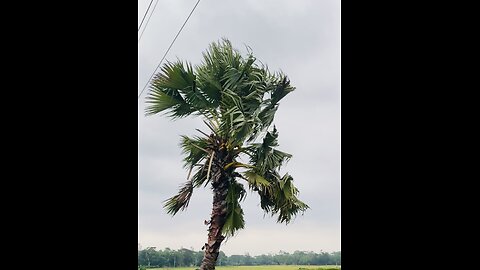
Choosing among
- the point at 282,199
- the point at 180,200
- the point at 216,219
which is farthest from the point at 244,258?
the point at 180,200

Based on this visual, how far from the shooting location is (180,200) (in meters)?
3.87

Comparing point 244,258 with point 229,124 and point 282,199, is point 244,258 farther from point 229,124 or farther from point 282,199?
point 229,124

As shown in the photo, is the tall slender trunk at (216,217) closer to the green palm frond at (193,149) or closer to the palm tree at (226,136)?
the palm tree at (226,136)

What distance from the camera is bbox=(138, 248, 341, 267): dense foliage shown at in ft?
11.8

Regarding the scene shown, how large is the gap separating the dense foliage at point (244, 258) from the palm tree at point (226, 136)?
0.61ft

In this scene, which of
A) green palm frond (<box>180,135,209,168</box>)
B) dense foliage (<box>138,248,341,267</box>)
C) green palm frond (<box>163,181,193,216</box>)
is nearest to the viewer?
dense foliage (<box>138,248,341,267</box>)

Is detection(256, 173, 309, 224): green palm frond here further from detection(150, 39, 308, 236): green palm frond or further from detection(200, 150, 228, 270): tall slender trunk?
detection(200, 150, 228, 270): tall slender trunk

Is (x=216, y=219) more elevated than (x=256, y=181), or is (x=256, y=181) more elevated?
(x=256, y=181)

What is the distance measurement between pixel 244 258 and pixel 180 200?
0.61m

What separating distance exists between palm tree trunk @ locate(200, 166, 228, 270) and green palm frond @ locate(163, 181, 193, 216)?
0.18m

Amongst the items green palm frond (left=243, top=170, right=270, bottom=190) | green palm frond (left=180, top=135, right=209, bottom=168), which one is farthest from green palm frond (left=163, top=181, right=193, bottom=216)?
green palm frond (left=243, top=170, right=270, bottom=190)
